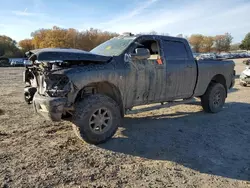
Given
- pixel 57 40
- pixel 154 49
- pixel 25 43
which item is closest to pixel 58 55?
pixel 154 49

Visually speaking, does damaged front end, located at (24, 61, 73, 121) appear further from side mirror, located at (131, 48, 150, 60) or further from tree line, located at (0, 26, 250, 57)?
tree line, located at (0, 26, 250, 57)

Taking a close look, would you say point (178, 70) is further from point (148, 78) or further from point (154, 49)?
point (148, 78)

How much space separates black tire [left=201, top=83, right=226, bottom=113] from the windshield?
2.97 metres

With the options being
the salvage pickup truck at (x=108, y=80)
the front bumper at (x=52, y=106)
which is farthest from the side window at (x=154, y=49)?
the front bumper at (x=52, y=106)

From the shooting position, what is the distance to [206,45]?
114m

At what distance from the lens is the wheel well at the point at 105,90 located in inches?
196

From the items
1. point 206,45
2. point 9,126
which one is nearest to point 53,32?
point 206,45

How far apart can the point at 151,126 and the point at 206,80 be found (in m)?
2.18

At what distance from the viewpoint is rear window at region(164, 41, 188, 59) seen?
6156 millimetres

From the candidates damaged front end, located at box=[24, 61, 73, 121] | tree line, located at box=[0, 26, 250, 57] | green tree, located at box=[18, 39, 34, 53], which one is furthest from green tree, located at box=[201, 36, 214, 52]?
damaged front end, located at box=[24, 61, 73, 121]

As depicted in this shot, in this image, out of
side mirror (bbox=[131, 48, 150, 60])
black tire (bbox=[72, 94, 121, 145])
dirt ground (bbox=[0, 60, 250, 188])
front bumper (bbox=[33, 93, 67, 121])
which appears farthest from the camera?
side mirror (bbox=[131, 48, 150, 60])

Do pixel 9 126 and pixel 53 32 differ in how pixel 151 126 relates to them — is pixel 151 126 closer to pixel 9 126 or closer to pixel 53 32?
pixel 9 126

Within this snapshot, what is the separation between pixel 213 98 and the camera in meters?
7.39

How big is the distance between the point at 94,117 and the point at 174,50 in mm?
2749
